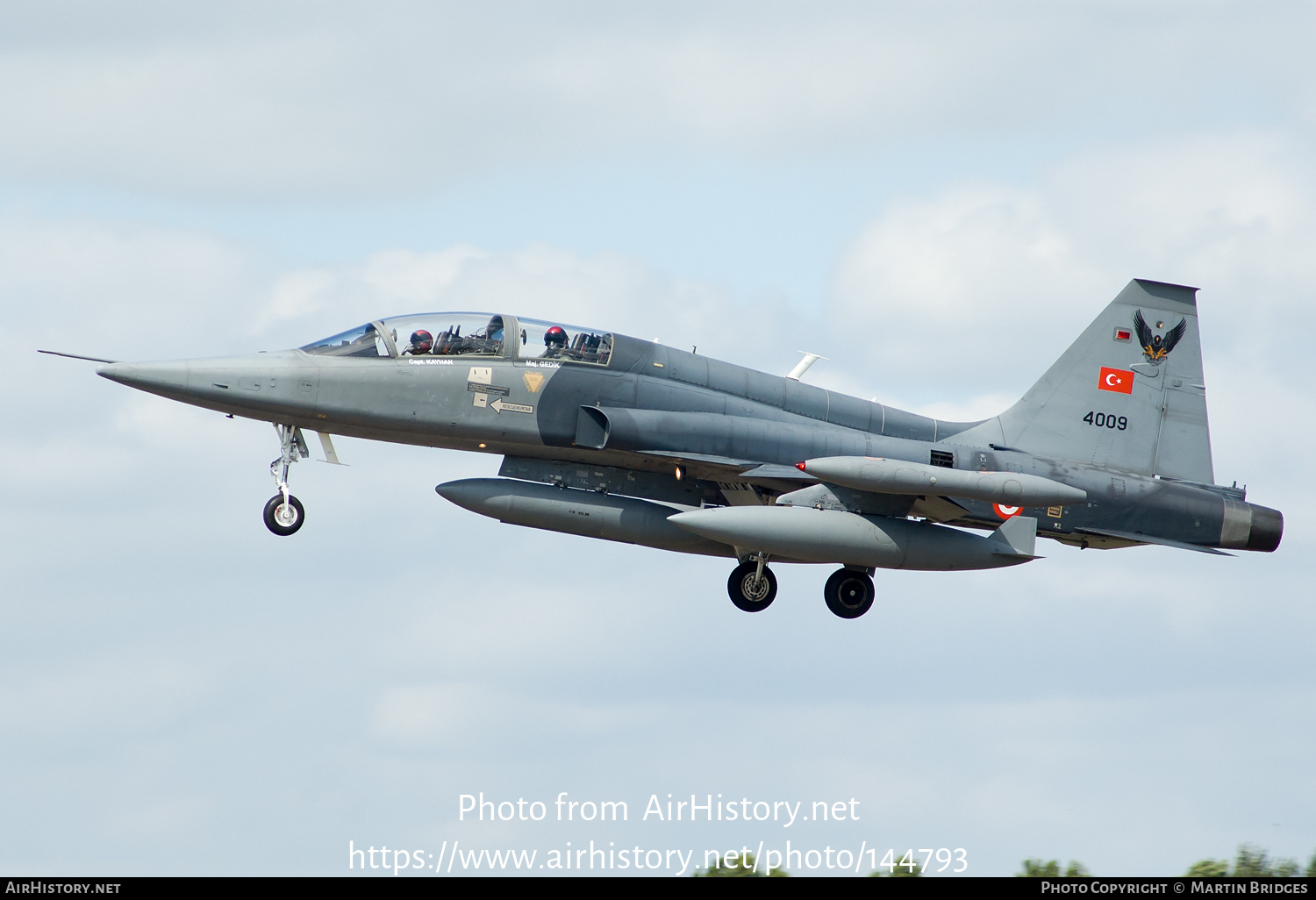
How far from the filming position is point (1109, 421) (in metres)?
22.8

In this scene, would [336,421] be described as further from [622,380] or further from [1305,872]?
[1305,872]

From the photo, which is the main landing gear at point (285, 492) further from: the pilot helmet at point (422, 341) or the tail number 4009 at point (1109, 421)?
the tail number 4009 at point (1109, 421)

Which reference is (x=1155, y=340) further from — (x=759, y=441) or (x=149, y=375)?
(x=149, y=375)

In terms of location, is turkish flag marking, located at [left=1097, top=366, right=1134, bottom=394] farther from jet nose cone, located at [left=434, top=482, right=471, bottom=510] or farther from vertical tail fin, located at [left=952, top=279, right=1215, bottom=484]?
jet nose cone, located at [left=434, top=482, right=471, bottom=510]

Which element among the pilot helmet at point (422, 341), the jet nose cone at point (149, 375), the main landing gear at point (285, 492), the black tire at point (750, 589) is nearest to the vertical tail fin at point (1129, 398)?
the black tire at point (750, 589)

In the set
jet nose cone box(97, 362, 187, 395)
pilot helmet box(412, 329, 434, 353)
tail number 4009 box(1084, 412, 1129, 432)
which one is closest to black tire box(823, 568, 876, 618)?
tail number 4009 box(1084, 412, 1129, 432)

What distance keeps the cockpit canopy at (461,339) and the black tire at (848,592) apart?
4.62 m

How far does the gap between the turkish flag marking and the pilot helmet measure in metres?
9.91

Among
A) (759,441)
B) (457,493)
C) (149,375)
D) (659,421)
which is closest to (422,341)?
(457,493)

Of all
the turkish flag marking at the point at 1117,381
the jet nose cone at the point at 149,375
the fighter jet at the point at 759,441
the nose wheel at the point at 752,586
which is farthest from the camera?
the turkish flag marking at the point at 1117,381

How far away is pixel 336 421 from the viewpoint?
19.2m

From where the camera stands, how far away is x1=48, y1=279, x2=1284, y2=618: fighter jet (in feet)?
63.1

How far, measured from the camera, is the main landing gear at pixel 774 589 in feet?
69.6
